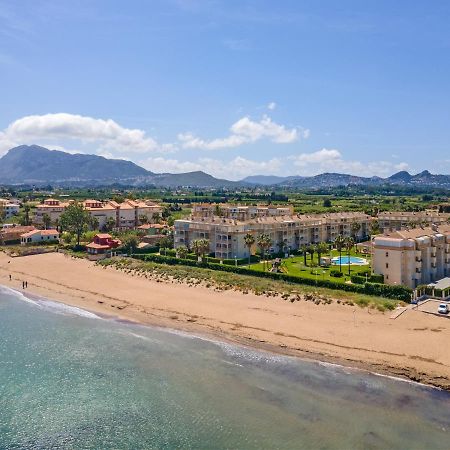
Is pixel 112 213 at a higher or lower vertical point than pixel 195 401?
higher

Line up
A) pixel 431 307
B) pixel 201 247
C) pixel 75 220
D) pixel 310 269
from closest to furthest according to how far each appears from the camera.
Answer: pixel 431 307, pixel 310 269, pixel 201 247, pixel 75 220

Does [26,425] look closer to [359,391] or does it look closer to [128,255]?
[359,391]

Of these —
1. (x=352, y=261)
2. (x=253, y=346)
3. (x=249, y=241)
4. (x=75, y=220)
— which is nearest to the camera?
(x=253, y=346)

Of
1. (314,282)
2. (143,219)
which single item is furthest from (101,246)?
(314,282)

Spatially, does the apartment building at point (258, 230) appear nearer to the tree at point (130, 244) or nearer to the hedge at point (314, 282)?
the hedge at point (314, 282)

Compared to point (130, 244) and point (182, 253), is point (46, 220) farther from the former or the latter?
point (182, 253)

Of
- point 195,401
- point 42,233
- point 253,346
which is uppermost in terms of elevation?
point 42,233

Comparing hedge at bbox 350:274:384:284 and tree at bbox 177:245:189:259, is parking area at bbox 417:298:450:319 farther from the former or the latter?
tree at bbox 177:245:189:259

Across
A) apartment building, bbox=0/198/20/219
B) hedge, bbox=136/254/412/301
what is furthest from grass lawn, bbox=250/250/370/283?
apartment building, bbox=0/198/20/219
